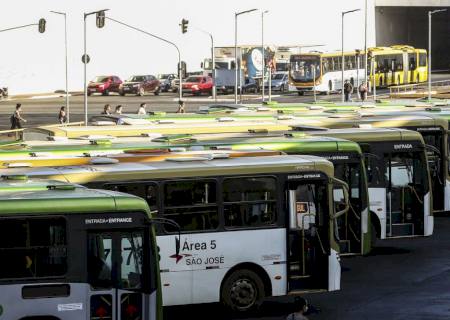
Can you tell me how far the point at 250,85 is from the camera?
98.2 metres

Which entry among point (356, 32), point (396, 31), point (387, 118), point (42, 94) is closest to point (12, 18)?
point (42, 94)

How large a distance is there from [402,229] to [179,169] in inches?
337

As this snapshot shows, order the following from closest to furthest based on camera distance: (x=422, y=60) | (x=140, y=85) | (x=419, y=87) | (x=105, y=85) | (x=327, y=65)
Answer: (x=327, y=65)
(x=105, y=85)
(x=140, y=85)
(x=419, y=87)
(x=422, y=60)

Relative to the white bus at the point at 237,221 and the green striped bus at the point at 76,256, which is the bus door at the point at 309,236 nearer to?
the white bus at the point at 237,221

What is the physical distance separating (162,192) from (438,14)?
110272mm

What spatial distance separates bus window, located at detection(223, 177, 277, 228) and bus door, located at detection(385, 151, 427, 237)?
22.5 ft

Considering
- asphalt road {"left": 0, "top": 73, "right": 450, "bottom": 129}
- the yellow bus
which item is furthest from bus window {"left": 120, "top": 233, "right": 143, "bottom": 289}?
the yellow bus

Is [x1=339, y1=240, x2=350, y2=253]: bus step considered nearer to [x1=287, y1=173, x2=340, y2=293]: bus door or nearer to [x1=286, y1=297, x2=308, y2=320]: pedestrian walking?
[x1=287, y1=173, x2=340, y2=293]: bus door

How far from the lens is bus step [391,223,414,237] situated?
26578 mm

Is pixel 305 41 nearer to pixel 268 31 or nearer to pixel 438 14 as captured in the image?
pixel 268 31

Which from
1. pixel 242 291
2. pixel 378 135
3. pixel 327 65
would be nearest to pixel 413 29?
pixel 327 65

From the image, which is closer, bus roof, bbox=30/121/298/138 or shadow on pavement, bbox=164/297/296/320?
shadow on pavement, bbox=164/297/296/320

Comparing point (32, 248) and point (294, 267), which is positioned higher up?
point (32, 248)

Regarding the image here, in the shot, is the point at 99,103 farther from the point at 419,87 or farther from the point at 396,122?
the point at 396,122
